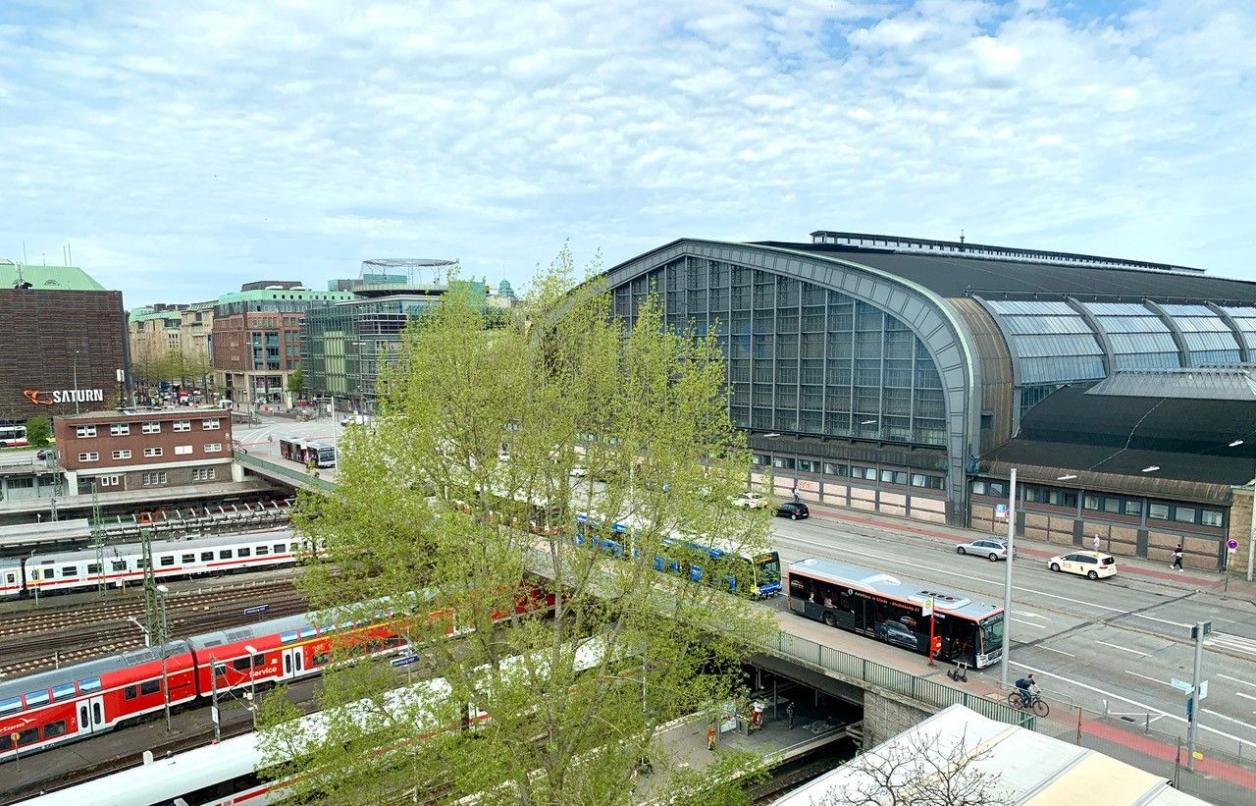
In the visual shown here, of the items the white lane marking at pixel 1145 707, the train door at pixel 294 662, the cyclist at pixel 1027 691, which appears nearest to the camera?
the white lane marking at pixel 1145 707

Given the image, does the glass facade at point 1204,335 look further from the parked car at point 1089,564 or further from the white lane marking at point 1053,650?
the white lane marking at point 1053,650

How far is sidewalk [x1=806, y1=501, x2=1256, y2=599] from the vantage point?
3559 cm

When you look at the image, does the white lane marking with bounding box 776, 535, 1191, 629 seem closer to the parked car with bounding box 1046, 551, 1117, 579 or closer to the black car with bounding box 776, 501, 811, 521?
the parked car with bounding box 1046, 551, 1117, 579

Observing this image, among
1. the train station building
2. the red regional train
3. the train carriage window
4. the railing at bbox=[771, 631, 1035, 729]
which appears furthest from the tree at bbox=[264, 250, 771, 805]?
the train station building

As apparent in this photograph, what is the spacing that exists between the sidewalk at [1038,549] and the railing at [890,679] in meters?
20.6

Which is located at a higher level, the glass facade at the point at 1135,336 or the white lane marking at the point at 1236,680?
the glass facade at the point at 1135,336

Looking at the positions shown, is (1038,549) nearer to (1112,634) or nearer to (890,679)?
(1112,634)

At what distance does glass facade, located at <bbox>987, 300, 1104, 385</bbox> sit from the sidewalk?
10706 mm

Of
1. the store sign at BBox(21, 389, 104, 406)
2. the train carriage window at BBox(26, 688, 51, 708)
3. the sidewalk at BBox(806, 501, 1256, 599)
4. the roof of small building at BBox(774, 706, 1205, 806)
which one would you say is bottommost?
the train carriage window at BBox(26, 688, 51, 708)

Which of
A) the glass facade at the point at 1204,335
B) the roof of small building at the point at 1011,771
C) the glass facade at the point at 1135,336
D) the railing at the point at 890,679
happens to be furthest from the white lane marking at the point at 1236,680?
the glass facade at the point at 1204,335

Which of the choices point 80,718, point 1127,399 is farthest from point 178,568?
point 1127,399

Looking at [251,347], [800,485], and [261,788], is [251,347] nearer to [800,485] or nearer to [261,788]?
[800,485]

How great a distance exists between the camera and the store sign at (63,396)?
104 m

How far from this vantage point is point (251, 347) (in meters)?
153
